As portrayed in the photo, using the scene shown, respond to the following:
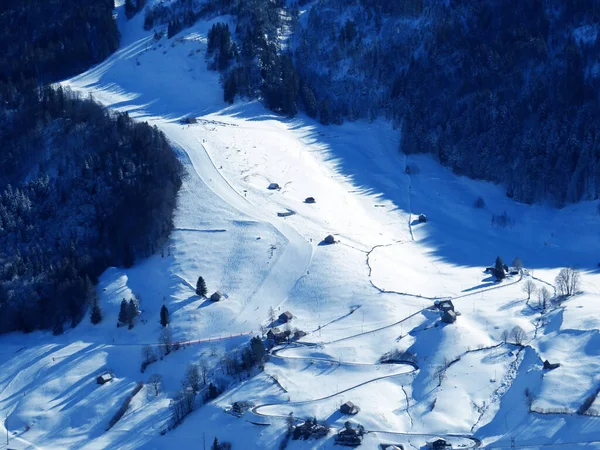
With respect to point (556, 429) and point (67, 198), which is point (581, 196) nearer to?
point (556, 429)

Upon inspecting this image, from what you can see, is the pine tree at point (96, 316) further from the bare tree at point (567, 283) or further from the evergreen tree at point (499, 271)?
the bare tree at point (567, 283)

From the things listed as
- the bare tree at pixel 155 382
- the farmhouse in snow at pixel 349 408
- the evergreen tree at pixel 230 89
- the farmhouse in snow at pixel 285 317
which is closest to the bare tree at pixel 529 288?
the farmhouse in snow at pixel 285 317

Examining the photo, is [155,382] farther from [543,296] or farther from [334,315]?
[543,296]

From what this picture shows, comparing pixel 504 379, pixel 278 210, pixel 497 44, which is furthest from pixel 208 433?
pixel 497 44

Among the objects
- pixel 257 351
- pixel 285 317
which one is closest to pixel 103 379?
pixel 257 351

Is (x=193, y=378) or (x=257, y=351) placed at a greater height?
(x=257, y=351)

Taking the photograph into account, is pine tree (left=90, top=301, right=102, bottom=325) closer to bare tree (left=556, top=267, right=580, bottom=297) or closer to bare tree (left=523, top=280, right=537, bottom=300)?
bare tree (left=523, top=280, right=537, bottom=300)
